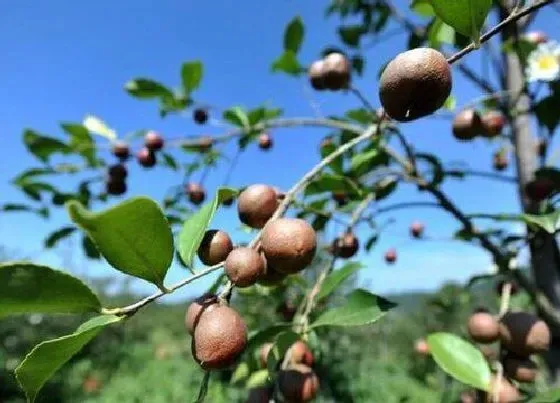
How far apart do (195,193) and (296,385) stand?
0.83 meters

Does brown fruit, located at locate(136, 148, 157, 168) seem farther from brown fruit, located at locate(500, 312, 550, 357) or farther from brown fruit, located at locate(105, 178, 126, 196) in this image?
brown fruit, located at locate(500, 312, 550, 357)

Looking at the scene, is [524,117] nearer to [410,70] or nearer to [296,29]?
[296,29]

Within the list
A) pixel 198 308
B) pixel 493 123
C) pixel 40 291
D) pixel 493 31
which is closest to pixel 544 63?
pixel 493 123

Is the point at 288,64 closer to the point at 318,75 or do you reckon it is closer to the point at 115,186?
the point at 318,75

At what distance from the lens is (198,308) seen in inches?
19.4

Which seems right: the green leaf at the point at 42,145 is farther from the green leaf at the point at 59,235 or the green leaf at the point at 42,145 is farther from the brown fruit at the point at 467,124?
the brown fruit at the point at 467,124

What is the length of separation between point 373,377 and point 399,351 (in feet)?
10.5

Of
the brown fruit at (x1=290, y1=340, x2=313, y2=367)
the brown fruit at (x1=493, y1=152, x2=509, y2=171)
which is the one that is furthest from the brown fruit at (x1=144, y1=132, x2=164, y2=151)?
the brown fruit at (x1=493, y1=152, x2=509, y2=171)

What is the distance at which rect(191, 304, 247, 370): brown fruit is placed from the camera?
1.48 ft

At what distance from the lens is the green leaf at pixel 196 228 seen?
52 centimetres

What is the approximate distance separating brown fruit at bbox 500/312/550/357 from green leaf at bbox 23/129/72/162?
3.51 feet

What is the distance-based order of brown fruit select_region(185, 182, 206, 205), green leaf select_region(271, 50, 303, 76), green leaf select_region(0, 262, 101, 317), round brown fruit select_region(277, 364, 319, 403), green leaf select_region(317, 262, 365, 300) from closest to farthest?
green leaf select_region(0, 262, 101, 317) < round brown fruit select_region(277, 364, 319, 403) < green leaf select_region(317, 262, 365, 300) < green leaf select_region(271, 50, 303, 76) < brown fruit select_region(185, 182, 206, 205)

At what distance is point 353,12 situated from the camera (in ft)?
7.13

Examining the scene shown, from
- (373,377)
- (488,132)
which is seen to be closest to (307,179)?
(488,132)
